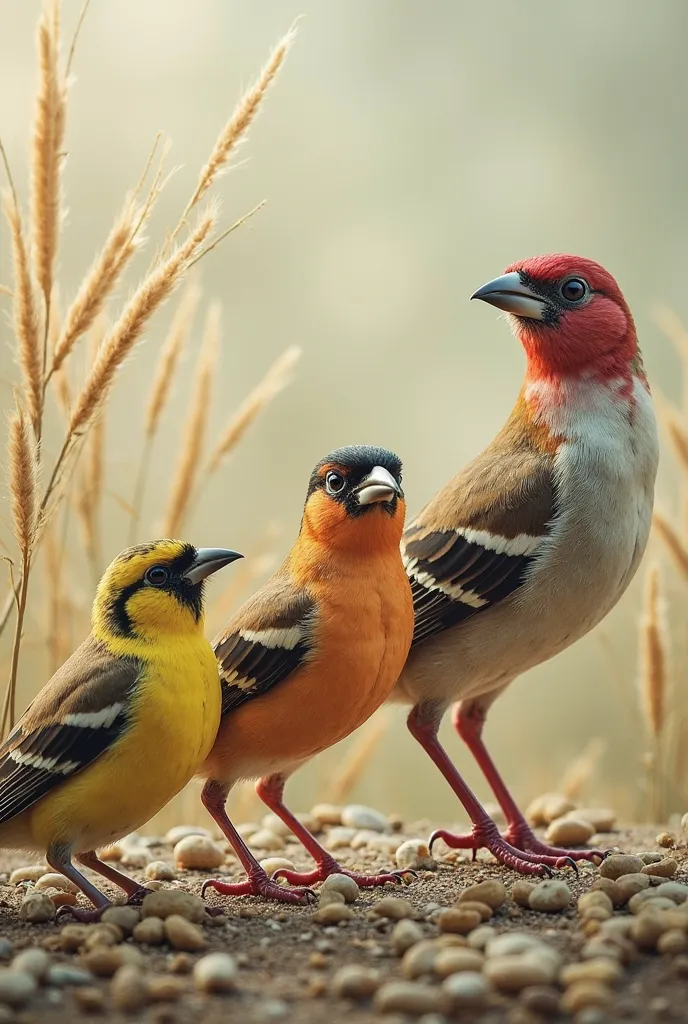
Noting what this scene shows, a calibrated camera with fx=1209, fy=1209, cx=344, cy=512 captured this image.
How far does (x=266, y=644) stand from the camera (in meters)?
3.49

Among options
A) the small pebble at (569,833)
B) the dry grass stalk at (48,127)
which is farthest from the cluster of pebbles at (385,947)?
the dry grass stalk at (48,127)

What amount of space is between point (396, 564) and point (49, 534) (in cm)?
178

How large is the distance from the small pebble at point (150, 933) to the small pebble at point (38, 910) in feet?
1.38

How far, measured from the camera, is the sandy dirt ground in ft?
7.84

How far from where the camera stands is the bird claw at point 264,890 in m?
3.49

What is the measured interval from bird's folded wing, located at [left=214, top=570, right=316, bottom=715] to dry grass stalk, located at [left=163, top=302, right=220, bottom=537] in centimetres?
99

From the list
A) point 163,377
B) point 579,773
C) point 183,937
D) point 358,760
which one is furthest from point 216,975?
point 579,773

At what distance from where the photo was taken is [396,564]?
11.6 ft

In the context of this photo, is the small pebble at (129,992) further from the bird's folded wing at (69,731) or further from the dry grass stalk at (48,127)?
the dry grass stalk at (48,127)

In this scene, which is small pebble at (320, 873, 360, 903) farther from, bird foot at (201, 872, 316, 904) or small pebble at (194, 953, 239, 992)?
small pebble at (194, 953, 239, 992)

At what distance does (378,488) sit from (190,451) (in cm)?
152

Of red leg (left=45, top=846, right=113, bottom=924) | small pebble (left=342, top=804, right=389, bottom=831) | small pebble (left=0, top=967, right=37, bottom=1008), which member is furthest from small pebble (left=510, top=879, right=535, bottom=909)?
small pebble (left=342, top=804, right=389, bottom=831)

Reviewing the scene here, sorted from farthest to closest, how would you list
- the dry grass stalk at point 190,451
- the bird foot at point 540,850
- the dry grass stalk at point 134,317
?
the dry grass stalk at point 190,451 < the bird foot at point 540,850 < the dry grass stalk at point 134,317

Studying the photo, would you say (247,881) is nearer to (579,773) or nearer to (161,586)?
(161,586)
